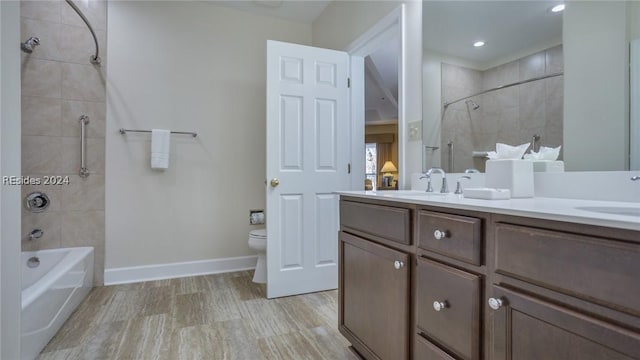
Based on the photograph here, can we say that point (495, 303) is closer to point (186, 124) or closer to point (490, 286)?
point (490, 286)

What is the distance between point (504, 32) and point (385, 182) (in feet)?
19.9

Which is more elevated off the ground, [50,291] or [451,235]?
[451,235]

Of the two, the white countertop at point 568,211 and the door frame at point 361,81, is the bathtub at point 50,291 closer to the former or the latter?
the white countertop at point 568,211

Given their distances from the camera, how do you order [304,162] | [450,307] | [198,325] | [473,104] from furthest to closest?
[304,162], [198,325], [473,104], [450,307]

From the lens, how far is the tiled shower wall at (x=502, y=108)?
1277 millimetres

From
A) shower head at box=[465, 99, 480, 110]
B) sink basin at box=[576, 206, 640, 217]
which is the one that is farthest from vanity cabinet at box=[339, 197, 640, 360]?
shower head at box=[465, 99, 480, 110]

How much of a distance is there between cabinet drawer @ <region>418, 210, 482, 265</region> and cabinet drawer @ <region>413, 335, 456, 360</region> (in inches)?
12.3

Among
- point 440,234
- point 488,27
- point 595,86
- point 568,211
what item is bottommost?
point 440,234

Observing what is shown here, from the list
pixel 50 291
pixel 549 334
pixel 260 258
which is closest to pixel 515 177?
pixel 549 334

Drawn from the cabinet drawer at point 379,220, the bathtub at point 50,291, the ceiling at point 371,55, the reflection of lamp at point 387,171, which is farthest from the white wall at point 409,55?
the reflection of lamp at point 387,171

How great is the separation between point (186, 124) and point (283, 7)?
4.71 feet

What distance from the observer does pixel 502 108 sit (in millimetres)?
1500

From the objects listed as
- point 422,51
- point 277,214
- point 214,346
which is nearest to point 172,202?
point 277,214

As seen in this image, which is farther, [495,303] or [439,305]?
[439,305]
